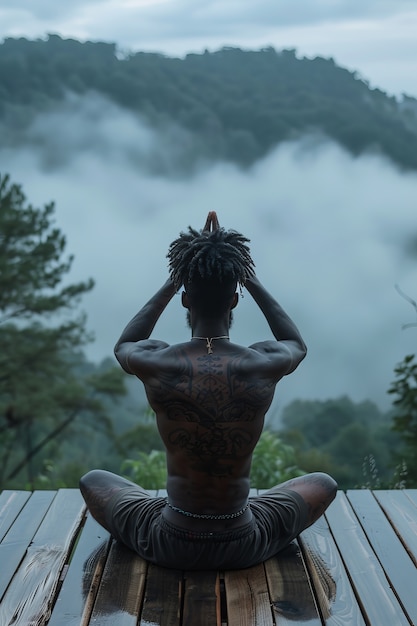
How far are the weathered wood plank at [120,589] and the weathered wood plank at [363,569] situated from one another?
671mm

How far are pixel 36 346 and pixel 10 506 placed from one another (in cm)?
1055

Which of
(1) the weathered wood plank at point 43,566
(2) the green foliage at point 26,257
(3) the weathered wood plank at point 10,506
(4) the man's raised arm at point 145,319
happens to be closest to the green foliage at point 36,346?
(2) the green foliage at point 26,257

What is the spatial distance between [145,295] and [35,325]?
1810 centimetres

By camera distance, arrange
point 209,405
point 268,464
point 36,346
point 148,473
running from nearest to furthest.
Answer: point 209,405 → point 148,473 → point 268,464 → point 36,346

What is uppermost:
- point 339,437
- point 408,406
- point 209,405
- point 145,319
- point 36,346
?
point 145,319

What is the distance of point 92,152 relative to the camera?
3975 centimetres

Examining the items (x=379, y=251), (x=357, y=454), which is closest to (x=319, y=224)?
(x=379, y=251)

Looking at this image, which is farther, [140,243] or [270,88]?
[140,243]

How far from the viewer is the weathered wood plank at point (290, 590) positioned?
8.34 feet

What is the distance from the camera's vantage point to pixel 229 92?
26.8 meters

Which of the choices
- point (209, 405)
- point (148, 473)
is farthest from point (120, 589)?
Result: point (148, 473)

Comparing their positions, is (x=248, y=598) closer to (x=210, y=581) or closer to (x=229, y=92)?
(x=210, y=581)

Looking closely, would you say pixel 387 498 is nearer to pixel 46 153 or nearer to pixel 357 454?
Result: pixel 357 454

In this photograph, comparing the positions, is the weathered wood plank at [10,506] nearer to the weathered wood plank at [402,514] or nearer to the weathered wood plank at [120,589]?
the weathered wood plank at [120,589]
